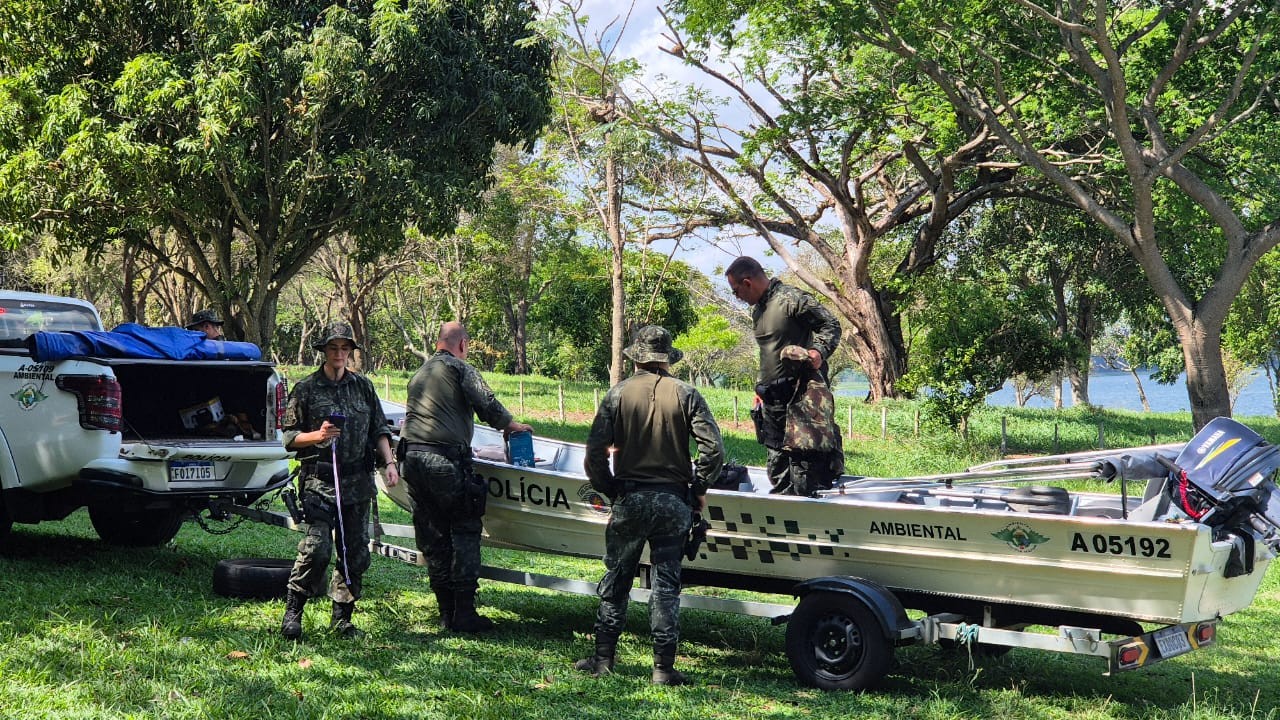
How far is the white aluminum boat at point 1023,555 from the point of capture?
519cm

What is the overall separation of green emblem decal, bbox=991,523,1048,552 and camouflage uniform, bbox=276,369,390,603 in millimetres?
3583

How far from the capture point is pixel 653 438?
5.87 m

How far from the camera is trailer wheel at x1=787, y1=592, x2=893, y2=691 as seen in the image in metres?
5.59

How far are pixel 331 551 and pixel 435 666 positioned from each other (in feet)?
2.99

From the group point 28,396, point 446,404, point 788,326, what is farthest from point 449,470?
point 28,396

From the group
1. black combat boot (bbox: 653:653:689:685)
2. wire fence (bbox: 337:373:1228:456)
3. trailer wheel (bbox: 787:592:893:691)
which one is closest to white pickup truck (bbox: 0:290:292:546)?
black combat boot (bbox: 653:653:689:685)

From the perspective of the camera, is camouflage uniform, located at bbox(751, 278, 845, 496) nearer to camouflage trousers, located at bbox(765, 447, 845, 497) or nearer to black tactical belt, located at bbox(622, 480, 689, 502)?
camouflage trousers, located at bbox(765, 447, 845, 497)

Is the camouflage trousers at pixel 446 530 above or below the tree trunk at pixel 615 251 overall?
below

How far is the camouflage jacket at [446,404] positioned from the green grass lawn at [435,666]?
4.02ft

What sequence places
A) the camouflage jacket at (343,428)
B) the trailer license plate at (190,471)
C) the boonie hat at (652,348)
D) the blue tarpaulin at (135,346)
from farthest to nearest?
the trailer license plate at (190,471), the blue tarpaulin at (135,346), the camouflage jacket at (343,428), the boonie hat at (652,348)

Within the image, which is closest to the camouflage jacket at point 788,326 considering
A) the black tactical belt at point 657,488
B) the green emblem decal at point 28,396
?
the black tactical belt at point 657,488

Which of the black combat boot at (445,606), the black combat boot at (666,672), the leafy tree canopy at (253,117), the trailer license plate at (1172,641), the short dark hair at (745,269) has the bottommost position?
the black combat boot at (666,672)

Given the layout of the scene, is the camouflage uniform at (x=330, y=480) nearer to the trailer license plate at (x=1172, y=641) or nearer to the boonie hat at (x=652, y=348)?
the boonie hat at (x=652, y=348)

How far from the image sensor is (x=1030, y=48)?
15797mm
